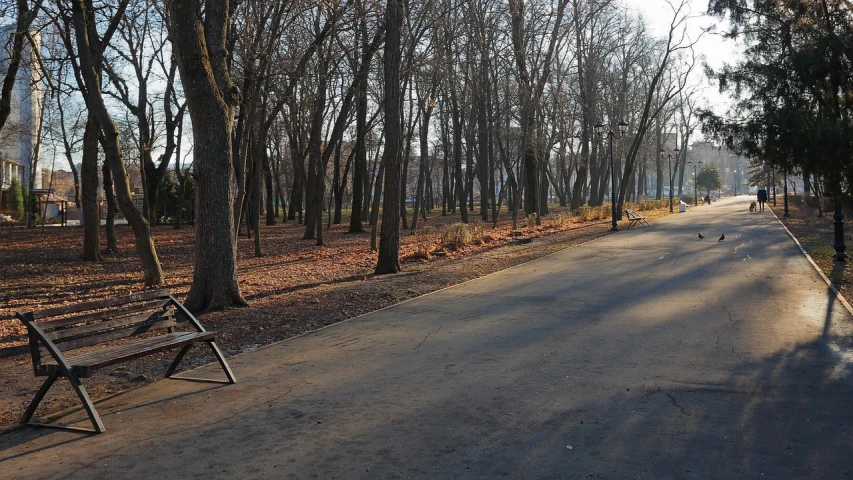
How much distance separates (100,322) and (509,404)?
11.4 feet

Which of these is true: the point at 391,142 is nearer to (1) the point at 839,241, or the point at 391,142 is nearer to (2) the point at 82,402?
(1) the point at 839,241

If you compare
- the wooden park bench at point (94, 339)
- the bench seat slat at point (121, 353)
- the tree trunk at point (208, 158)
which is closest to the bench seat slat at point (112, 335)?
the wooden park bench at point (94, 339)

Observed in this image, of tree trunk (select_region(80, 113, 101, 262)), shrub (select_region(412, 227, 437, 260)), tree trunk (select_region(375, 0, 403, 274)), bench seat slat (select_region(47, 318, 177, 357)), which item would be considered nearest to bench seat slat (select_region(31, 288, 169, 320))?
bench seat slat (select_region(47, 318, 177, 357))

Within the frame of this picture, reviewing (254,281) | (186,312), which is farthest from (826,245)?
(186,312)

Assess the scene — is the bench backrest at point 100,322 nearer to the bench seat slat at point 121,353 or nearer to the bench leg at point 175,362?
the bench seat slat at point 121,353

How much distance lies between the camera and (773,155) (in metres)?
14.3

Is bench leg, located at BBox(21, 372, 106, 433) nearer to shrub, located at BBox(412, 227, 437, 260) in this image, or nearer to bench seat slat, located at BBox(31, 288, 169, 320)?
bench seat slat, located at BBox(31, 288, 169, 320)

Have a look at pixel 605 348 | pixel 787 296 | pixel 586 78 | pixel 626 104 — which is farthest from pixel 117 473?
pixel 626 104

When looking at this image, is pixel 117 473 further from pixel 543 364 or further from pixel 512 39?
pixel 512 39

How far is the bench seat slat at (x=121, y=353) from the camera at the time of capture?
5.49m

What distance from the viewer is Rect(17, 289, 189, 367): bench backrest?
559 cm

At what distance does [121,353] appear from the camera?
5.89 meters

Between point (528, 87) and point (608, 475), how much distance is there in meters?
29.2

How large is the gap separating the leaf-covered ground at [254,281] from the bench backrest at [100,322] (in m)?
0.64
